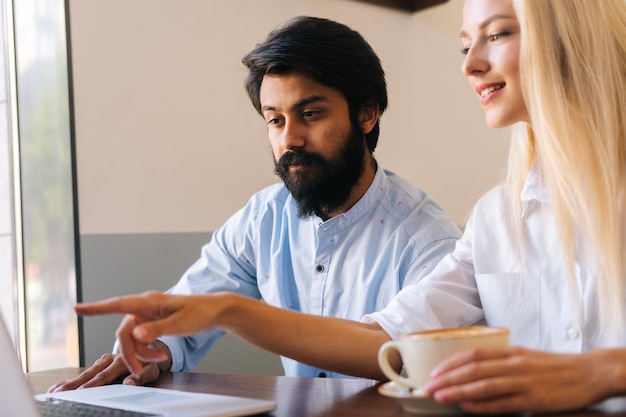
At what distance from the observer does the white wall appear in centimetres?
250

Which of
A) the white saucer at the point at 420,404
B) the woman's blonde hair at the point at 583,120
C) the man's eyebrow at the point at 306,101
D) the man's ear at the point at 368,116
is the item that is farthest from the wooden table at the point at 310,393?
the man's ear at the point at 368,116

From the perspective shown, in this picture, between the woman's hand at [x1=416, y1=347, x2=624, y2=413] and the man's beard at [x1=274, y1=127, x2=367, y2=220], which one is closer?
the woman's hand at [x1=416, y1=347, x2=624, y2=413]

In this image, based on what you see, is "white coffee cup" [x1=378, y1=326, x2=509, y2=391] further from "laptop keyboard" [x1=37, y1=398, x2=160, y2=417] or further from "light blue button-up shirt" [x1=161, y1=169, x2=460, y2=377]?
"light blue button-up shirt" [x1=161, y1=169, x2=460, y2=377]

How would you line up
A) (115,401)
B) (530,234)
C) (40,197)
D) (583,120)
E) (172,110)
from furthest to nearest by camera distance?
(172,110) → (40,197) → (530,234) → (583,120) → (115,401)

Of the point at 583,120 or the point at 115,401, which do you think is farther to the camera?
the point at 583,120

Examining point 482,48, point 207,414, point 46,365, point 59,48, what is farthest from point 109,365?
point 59,48

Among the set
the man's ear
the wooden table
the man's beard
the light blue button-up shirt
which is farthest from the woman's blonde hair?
the man's ear

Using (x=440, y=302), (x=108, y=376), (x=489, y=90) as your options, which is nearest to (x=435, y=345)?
(x=440, y=302)

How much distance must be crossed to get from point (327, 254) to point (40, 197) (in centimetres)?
107

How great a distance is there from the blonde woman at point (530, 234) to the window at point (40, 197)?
1501mm

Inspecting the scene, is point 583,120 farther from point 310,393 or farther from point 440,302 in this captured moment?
point 310,393

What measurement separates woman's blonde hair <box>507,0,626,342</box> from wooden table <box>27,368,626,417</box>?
0.31 m

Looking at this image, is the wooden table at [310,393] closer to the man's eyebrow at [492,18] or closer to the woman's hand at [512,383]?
the woman's hand at [512,383]

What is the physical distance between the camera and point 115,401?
3.48 ft
